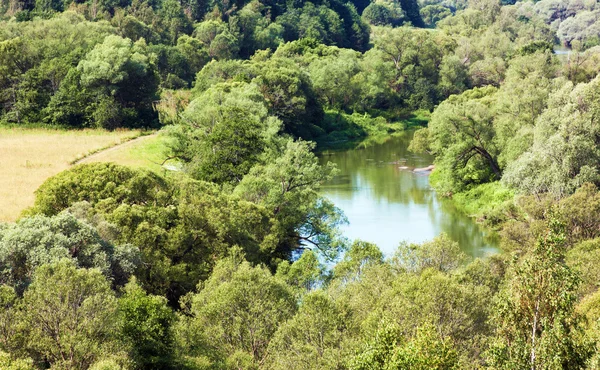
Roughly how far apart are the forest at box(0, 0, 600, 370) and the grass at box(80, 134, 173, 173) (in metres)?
3.10

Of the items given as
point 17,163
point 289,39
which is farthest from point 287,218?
point 289,39

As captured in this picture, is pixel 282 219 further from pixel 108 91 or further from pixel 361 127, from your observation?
pixel 361 127

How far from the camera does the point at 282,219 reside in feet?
141

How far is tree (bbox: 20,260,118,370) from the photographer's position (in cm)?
2152

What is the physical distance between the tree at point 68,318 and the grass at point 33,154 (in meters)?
19.9

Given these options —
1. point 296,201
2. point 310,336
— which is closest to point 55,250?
point 310,336

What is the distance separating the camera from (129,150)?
64.4 m

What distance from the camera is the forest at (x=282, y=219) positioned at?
2120 centimetres

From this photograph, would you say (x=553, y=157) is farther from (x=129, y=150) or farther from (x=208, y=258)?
(x=129, y=150)

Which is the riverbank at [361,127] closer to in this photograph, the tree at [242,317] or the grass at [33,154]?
the grass at [33,154]

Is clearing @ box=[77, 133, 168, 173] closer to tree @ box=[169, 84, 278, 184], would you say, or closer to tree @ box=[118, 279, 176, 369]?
tree @ box=[169, 84, 278, 184]

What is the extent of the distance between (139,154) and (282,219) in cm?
2435

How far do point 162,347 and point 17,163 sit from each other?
37283 millimetres

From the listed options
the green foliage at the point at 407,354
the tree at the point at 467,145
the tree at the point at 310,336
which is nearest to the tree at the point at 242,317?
the tree at the point at 310,336
